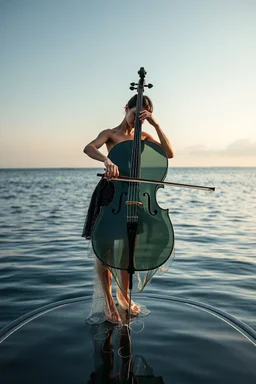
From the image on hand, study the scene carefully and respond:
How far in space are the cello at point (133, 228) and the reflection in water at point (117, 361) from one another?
1.29 ft

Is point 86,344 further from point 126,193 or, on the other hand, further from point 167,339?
point 126,193

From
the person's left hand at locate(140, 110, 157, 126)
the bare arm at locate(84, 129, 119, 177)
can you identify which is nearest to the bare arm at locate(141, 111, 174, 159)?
the person's left hand at locate(140, 110, 157, 126)

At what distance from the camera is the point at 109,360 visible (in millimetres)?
2541

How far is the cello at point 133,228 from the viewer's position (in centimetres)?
275

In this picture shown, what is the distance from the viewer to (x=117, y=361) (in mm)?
2531

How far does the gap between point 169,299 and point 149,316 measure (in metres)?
0.49

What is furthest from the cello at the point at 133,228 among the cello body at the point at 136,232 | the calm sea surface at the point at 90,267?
the calm sea surface at the point at 90,267

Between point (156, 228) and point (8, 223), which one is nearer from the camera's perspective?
point (156, 228)

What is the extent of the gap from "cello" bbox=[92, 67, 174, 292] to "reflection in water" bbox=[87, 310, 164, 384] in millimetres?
392

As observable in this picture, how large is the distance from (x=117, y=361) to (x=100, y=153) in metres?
1.35

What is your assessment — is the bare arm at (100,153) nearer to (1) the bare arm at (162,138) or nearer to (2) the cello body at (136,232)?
(2) the cello body at (136,232)

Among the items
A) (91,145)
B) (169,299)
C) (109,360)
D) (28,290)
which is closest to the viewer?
(109,360)

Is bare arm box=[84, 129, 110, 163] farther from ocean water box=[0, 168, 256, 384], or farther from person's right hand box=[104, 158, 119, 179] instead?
ocean water box=[0, 168, 256, 384]

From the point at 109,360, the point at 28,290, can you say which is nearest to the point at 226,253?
the point at 28,290
